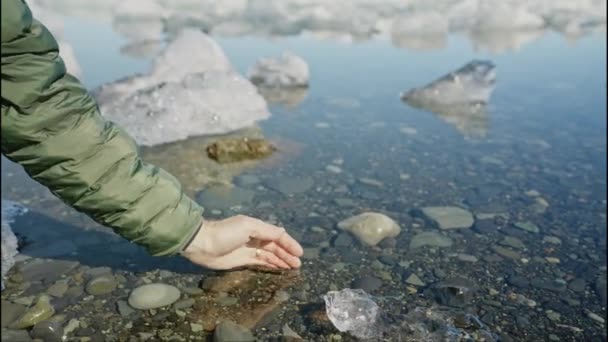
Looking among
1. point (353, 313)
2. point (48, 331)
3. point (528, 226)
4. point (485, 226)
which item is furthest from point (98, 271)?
point (528, 226)

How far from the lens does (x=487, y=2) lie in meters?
12.9

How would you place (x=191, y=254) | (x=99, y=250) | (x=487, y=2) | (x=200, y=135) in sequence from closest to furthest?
(x=191, y=254), (x=99, y=250), (x=200, y=135), (x=487, y=2)

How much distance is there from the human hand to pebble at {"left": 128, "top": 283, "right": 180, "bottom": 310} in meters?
0.17

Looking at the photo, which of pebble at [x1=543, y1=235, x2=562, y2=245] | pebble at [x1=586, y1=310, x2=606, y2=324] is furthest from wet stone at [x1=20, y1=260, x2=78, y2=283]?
pebble at [x1=543, y1=235, x2=562, y2=245]

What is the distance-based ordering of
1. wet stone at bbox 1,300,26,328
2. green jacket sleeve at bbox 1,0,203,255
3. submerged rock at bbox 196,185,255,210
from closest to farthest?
green jacket sleeve at bbox 1,0,203,255, wet stone at bbox 1,300,26,328, submerged rock at bbox 196,185,255,210

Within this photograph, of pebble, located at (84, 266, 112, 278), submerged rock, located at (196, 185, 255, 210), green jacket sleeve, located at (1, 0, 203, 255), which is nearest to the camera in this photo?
green jacket sleeve, located at (1, 0, 203, 255)

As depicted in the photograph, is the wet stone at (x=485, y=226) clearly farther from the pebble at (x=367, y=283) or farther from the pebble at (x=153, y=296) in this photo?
the pebble at (x=153, y=296)

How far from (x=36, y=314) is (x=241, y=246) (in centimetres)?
82

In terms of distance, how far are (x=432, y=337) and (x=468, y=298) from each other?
0.36 m

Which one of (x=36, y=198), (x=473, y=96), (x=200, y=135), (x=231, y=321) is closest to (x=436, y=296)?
(x=231, y=321)

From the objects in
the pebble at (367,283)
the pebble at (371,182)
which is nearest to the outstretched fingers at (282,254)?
the pebble at (367,283)

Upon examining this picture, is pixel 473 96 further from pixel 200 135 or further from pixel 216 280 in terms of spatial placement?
pixel 216 280

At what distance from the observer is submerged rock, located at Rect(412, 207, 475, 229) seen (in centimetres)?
298

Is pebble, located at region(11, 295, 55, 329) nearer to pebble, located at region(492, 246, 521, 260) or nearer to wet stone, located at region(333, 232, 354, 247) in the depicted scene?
wet stone, located at region(333, 232, 354, 247)
